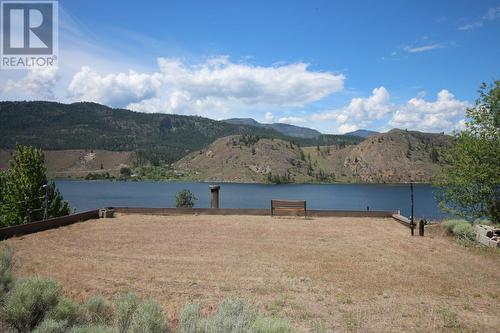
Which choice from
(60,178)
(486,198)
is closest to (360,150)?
(60,178)

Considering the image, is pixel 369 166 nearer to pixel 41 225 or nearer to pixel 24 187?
pixel 24 187

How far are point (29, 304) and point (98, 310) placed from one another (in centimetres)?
108

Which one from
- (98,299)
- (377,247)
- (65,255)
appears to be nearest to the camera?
(98,299)

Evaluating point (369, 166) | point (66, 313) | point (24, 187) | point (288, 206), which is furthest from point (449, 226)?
point (369, 166)

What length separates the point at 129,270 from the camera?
320 inches

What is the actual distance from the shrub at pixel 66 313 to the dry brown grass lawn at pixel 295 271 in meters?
1.45

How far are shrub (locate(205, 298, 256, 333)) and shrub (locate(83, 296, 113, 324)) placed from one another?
1819mm

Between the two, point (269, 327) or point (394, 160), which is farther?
point (394, 160)

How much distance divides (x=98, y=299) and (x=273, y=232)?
841 cm

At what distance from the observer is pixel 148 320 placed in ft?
12.8

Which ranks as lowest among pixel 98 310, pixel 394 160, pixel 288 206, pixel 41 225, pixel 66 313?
pixel 98 310

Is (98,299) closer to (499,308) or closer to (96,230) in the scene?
(499,308)

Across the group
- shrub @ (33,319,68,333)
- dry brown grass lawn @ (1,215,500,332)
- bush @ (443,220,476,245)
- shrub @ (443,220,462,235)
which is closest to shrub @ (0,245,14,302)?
A: dry brown grass lawn @ (1,215,500,332)

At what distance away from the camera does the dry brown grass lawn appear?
612 cm
